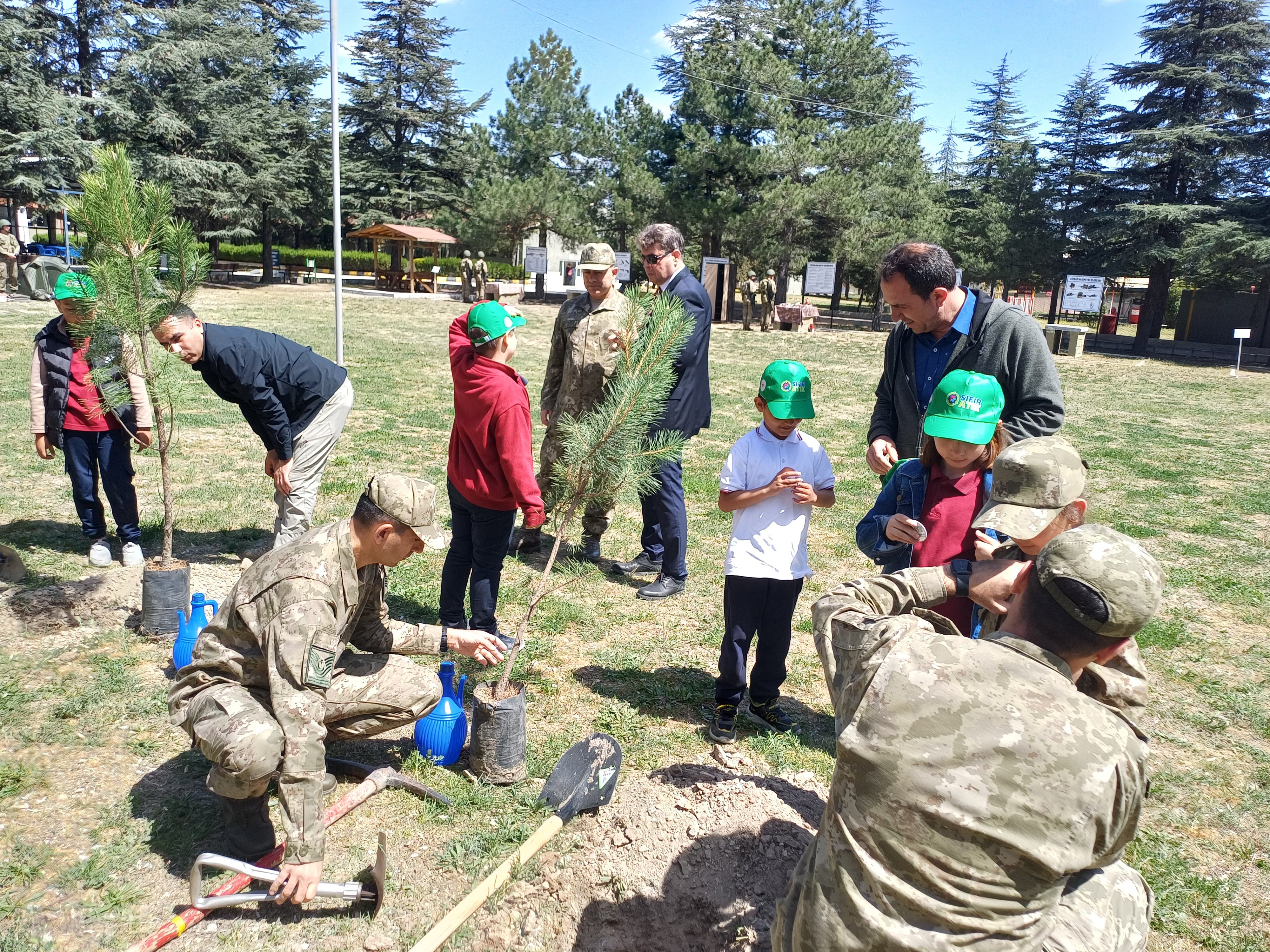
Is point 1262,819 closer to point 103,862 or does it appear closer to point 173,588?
point 103,862

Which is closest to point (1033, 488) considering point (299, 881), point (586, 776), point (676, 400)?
point (586, 776)

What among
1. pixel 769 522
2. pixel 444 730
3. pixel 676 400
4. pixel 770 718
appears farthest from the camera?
pixel 676 400

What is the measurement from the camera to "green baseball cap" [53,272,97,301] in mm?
4336

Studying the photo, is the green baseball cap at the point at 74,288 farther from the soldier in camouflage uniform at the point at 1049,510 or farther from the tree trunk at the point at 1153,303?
the tree trunk at the point at 1153,303

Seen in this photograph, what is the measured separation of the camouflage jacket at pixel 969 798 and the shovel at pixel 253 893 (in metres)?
1.40

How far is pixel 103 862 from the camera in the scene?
290cm

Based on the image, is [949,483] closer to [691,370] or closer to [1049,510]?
[1049,510]

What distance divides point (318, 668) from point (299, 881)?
60cm

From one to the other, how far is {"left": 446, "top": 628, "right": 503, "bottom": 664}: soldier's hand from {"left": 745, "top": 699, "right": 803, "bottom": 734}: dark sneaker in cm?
130

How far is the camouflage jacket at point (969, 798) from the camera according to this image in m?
1.67

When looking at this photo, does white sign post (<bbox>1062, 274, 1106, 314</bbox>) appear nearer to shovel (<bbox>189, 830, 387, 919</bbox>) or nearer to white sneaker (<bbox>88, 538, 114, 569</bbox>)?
white sneaker (<bbox>88, 538, 114, 569</bbox>)

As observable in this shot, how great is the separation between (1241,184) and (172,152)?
34083 mm

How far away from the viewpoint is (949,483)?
2.99 m

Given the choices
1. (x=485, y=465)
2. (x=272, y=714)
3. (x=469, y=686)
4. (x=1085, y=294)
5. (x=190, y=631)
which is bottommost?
(x=469, y=686)
